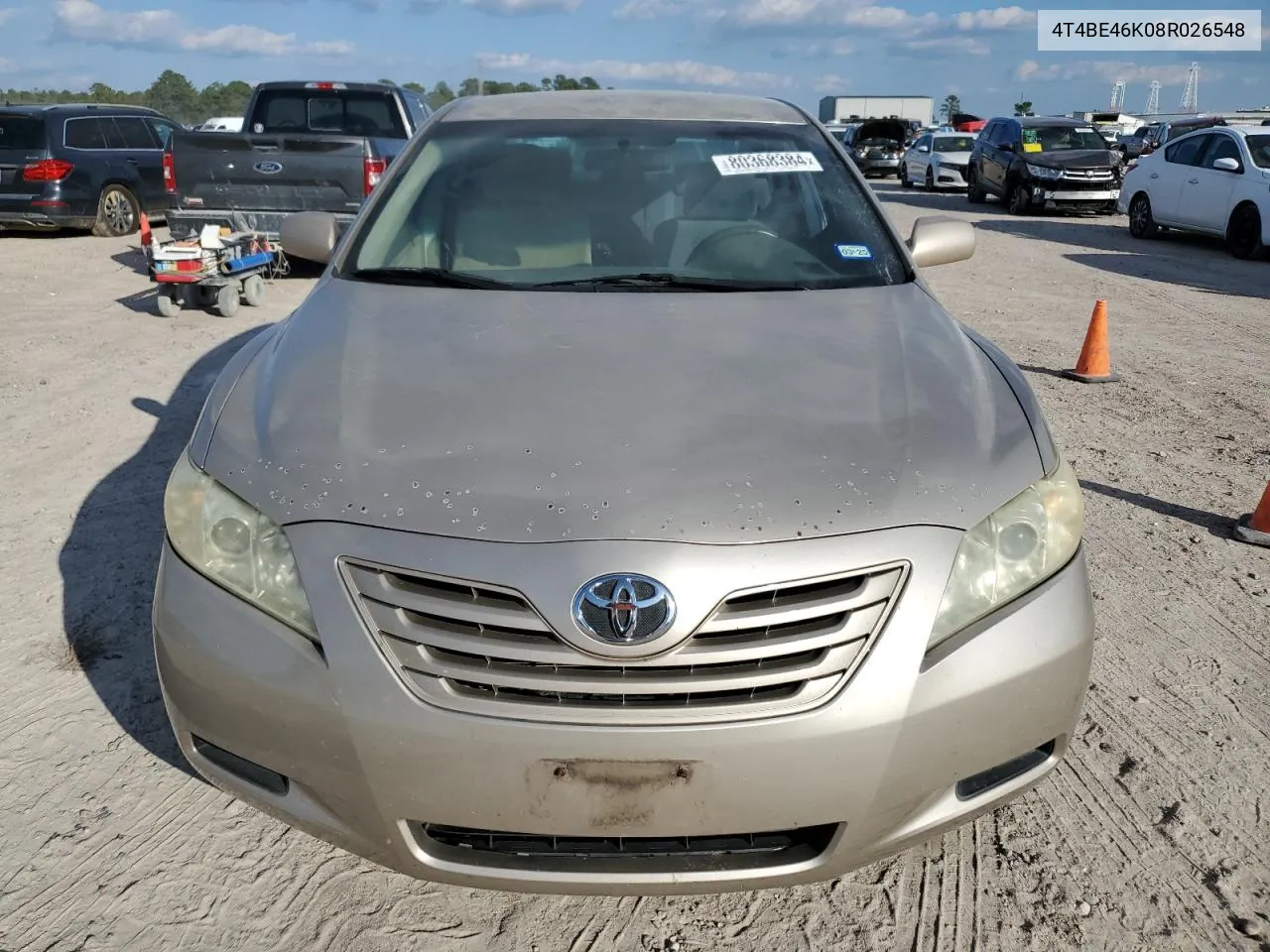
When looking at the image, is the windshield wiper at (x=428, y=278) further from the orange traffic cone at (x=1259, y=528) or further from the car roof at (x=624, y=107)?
the orange traffic cone at (x=1259, y=528)

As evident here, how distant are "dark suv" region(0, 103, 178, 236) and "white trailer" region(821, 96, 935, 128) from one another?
171 feet

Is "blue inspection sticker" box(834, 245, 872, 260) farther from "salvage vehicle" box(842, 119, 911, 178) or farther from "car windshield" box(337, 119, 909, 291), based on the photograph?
"salvage vehicle" box(842, 119, 911, 178)

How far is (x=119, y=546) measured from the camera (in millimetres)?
4031

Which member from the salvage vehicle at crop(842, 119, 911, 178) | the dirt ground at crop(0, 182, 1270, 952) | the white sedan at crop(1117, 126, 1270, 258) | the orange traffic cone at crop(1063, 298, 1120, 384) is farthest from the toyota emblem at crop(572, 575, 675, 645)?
the salvage vehicle at crop(842, 119, 911, 178)

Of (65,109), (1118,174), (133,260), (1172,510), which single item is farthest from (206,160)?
(1118,174)

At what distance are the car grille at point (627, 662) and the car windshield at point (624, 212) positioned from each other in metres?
1.34

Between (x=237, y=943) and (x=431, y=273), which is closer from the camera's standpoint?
(x=237, y=943)

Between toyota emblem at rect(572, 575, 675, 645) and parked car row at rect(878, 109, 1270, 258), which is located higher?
parked car row at rect(878, 109, 1270, 258)

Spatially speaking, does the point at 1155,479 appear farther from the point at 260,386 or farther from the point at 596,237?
the point at 260,386

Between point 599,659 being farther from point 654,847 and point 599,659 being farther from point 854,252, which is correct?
point 854,252

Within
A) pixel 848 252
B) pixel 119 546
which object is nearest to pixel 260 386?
pixel 848 252

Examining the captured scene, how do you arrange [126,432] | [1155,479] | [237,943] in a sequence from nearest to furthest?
1. [237,943]
2. [1155,479]
3. [126,432]

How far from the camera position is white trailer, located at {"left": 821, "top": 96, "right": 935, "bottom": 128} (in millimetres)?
61844

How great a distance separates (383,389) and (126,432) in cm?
373
